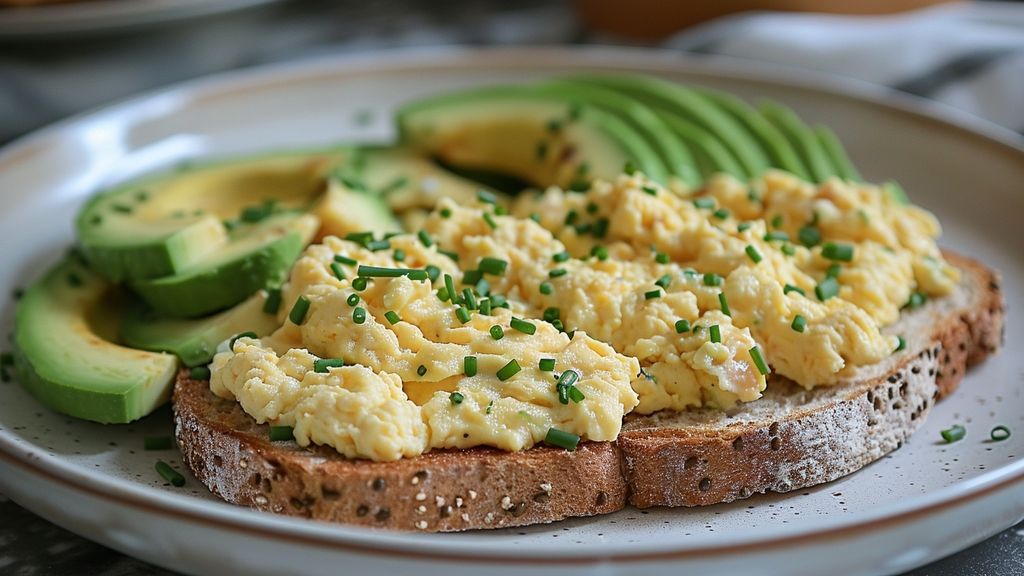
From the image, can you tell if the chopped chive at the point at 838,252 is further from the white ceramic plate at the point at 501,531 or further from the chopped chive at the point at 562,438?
the chopped chive at the point at 562,438

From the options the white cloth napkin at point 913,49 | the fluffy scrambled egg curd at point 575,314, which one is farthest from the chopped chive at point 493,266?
the white cloth napkin at point 913,49

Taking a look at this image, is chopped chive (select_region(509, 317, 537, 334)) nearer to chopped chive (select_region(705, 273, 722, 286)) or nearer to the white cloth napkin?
chopped chive (select_region(705, 273, 722, 286))

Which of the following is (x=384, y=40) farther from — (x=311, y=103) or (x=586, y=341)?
(x=586, y=341)

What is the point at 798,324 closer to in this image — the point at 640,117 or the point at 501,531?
the point at 501,531

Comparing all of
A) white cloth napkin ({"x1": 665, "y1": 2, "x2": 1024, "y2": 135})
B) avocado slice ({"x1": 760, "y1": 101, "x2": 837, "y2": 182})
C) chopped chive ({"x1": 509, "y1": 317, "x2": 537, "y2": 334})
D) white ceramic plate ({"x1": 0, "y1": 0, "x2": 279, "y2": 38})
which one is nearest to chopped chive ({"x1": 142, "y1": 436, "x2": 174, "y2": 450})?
chopped chive ({"x1": 509, "y1": 317, "x2": 537, "y2": 334})

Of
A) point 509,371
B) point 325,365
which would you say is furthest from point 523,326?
point 325,365
